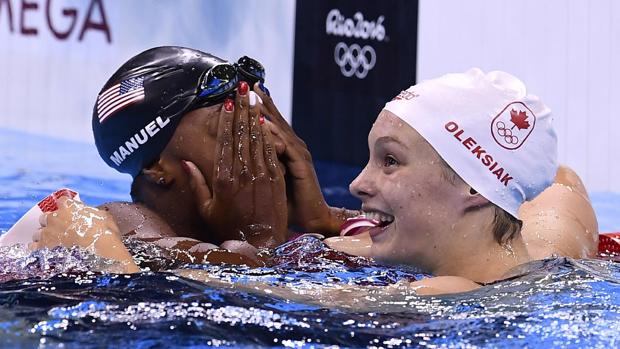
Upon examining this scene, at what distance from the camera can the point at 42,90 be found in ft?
21.5

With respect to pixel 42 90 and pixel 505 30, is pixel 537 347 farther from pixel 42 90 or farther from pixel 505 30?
pixel 505 30

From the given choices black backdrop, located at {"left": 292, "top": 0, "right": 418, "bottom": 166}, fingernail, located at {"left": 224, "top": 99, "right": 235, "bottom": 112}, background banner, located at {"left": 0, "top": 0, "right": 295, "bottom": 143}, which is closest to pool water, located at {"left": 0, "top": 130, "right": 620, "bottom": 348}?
fingernail, located at {"left": 224, "top": 99, "right": 235, "bottom": 112}

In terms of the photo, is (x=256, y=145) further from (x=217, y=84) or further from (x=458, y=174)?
(x=458, y=174)

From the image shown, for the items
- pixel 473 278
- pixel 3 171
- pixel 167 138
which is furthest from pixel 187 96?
pixel 3 171

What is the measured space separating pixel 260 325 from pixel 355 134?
5.50 metres

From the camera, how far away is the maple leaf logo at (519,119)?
8.89ft

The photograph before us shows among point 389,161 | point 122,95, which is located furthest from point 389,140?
point 122,95

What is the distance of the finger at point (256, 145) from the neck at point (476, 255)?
68cm

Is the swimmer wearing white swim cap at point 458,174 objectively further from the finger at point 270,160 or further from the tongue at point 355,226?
the tongue at point 355,226

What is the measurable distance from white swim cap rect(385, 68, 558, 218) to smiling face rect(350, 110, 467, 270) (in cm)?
4

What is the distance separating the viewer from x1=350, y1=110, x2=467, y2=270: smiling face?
8.70 ft

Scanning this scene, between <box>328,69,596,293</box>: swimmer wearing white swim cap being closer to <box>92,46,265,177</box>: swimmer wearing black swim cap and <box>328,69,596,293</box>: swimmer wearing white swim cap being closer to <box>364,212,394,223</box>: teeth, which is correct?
<box>364,212,394,223</box>: teeth

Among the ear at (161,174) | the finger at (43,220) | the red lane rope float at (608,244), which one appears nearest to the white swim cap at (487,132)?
the ear at (161,174)

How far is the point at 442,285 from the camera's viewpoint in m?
2.49
